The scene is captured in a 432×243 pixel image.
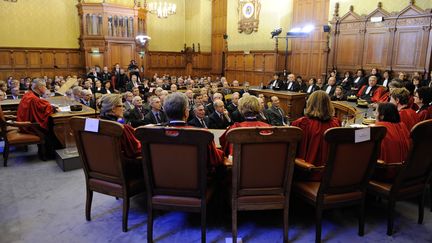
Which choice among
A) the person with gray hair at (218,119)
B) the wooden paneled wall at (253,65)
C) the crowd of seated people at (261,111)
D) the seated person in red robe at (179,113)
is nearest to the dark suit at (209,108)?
the crowd of seated people at (261,111)

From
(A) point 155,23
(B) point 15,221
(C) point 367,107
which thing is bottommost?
(B) point 15,221

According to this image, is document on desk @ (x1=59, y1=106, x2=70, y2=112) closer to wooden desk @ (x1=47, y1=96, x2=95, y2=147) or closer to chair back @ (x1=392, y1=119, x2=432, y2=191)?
wooden desk @ (x1=47, y1=96, x2=95, y2=147)

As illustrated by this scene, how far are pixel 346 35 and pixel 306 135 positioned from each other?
938 centimetres

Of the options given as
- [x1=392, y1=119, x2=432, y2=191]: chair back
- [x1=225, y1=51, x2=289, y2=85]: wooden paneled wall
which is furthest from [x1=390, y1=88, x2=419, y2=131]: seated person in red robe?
[x1=225, y1=51, x2=289, y2=85]: wooden paneled wall

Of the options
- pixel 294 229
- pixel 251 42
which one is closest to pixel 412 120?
pixel 294 229

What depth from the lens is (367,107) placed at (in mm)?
6352

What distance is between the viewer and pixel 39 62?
12469 millimetres

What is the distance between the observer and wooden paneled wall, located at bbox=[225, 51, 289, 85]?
1300 centimetres

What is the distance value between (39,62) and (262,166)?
1266 centimetres

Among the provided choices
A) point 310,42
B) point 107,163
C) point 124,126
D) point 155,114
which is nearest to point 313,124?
point 124,126

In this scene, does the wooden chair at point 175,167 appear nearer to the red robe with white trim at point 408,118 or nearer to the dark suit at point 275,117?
the red robe with white trim at point 408,118

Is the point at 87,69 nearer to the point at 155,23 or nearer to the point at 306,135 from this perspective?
the point at 155,23

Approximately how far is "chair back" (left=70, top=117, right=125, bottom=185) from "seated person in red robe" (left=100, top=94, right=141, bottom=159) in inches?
6.1

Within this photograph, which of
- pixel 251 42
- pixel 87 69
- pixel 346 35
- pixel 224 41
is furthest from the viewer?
pixel 224 41
